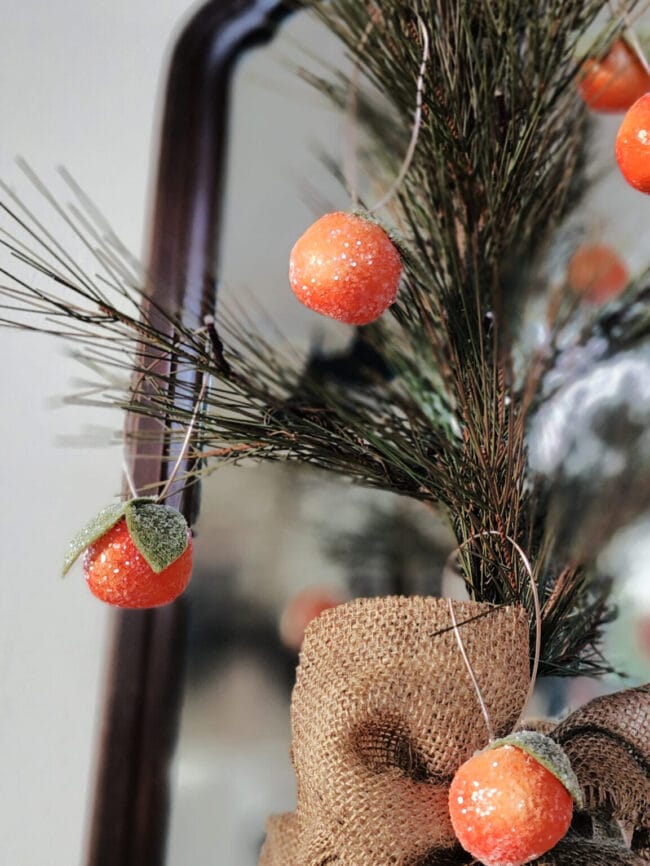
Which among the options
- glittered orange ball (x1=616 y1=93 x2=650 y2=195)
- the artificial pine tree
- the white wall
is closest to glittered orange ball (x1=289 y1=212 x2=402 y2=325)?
the artificial pine tree

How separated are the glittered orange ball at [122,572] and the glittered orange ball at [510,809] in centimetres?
15

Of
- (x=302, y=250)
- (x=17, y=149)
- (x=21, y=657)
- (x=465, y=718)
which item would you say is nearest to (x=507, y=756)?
(x=465, y=718)

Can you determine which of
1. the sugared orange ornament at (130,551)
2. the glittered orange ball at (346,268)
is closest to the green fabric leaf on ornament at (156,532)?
the sugared orange ornament at (130,551)

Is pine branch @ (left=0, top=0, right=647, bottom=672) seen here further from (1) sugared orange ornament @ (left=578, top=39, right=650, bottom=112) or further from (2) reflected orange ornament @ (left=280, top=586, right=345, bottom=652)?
(2) reflected orange ornament @ (left=280, top=586, right=345, bottom=652)

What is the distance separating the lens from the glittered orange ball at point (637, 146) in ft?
1.18

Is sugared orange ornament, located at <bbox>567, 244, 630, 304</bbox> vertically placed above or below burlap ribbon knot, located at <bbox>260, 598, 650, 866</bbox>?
above

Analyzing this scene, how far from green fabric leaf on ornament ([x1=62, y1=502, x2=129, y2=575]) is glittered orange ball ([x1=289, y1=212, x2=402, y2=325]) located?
118 mm

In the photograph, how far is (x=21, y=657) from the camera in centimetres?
53

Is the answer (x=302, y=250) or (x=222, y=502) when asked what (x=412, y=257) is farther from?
(x=222, y=502)

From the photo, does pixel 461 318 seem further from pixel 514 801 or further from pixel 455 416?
pixel 514 801

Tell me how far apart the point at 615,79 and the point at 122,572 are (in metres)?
0.34

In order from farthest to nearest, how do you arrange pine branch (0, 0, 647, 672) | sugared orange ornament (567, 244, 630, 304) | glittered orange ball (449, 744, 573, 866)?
sugared orange ornament (567, 244, 630, 304) < pine branch (0, 0, 647, 672) < glittered orange ball (449, 744, 573, 866)

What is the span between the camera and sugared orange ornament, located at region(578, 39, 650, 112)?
0.45m

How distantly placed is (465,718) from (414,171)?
272 millimetres
